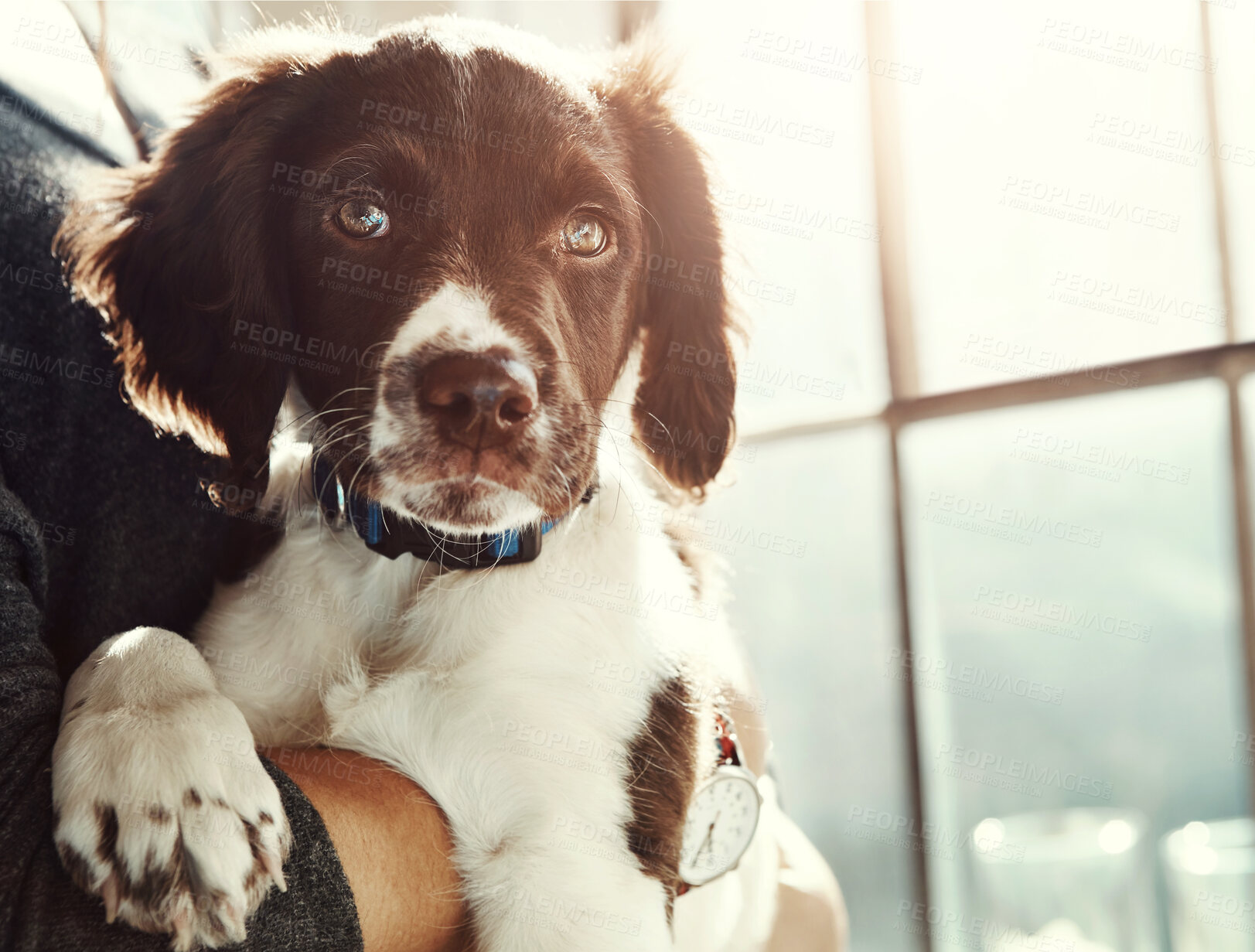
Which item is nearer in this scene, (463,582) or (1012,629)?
(463,582)

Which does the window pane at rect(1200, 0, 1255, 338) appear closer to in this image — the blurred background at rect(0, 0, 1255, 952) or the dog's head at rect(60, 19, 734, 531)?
the blurred background at rect(0, 0, 1255, 952)

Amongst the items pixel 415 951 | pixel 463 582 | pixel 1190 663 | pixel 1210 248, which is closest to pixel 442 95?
pixel 463 582

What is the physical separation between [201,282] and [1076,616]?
9.67 feet

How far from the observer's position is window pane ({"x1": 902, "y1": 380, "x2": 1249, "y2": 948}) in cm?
275

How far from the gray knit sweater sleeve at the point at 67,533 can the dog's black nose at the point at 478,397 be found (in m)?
0.41

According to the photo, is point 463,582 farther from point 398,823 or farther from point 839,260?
point 839,260

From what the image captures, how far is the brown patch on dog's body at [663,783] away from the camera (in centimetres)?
118

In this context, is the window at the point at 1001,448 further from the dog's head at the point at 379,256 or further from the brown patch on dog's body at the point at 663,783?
the brown patch on dog's body at the point at 663,783

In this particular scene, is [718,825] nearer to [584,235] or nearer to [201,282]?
[584,235]

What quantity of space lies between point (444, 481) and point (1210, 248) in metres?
2.55

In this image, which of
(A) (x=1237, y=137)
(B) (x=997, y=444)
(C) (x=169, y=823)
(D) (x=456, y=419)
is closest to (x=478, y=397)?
(D) (x=456, y=419)

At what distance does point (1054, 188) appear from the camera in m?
3.03

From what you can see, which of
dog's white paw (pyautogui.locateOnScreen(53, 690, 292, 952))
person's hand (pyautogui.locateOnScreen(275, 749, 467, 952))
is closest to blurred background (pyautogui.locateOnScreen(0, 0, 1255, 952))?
person's hand (pyautogui.locateOnScreen(275, 749, 467, 952))

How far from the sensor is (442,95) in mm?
1238
